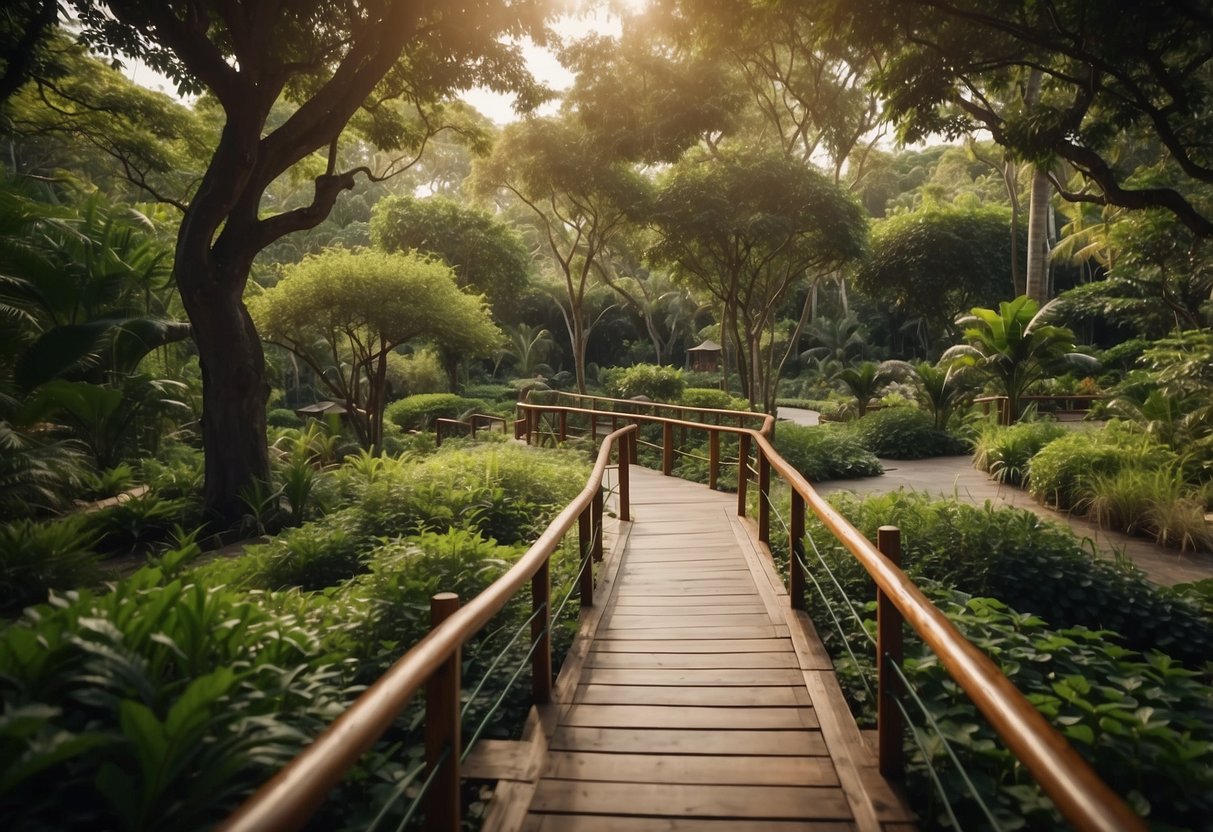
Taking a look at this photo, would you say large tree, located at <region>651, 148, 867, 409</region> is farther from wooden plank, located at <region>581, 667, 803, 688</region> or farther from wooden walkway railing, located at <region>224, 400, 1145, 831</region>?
wooden walkway railing, located at <region>224, 400, 1145, 831</region>

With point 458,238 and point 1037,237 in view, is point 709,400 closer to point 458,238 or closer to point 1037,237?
point 1037,237

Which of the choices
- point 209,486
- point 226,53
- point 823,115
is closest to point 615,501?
point 209,486

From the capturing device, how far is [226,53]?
9.46 m

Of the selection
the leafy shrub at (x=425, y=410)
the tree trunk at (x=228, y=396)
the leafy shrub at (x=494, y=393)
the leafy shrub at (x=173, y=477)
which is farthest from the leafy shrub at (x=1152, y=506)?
the leafy shrub at (x=494, y=393)

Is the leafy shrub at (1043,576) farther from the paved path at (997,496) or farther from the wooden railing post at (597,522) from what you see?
the wooden railing post at (597,522)

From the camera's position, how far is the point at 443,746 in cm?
199

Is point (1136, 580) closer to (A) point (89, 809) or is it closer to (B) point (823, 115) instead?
(A) point (89, 809)

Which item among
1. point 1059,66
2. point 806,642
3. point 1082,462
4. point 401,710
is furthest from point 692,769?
point 1059,66

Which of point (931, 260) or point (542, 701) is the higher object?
point (931, 260)

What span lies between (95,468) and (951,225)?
20.9 m

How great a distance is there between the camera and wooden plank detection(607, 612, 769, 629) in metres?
4.25

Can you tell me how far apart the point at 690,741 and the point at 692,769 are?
220 mm

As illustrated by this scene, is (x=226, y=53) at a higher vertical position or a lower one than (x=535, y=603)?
higher

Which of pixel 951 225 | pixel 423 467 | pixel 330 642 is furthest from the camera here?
pixel 951 225
